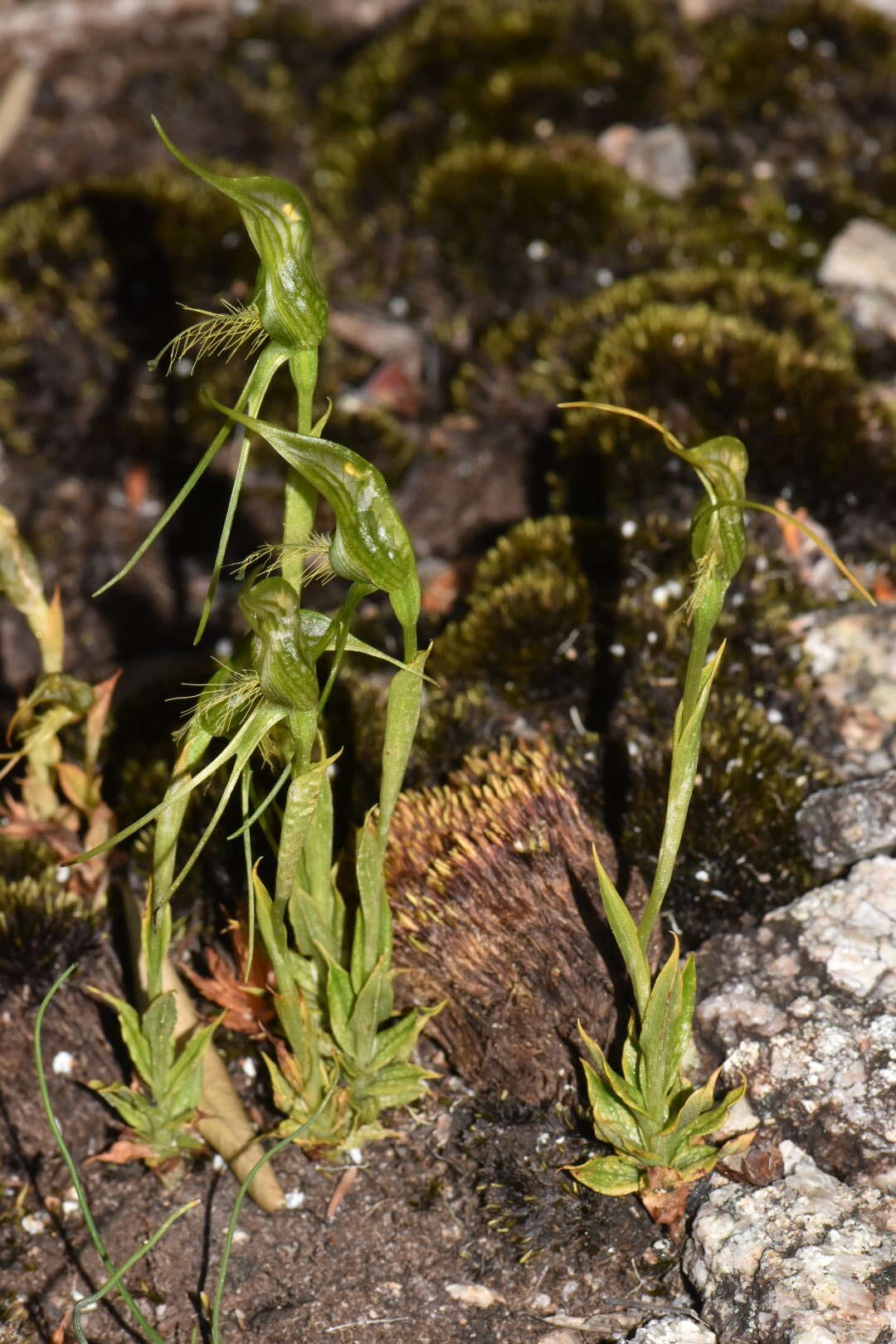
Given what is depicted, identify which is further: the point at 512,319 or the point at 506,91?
the point at 506,91

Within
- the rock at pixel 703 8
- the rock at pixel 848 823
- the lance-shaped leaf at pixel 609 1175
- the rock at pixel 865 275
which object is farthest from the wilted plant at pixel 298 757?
the rock at pixel 703 8

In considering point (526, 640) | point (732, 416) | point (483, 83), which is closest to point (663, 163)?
point (483, 83)

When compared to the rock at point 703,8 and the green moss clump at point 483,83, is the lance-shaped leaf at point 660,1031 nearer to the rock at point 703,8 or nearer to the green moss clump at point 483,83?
the green moss clump at point 483,83

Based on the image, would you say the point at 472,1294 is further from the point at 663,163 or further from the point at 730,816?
the point at 663,163

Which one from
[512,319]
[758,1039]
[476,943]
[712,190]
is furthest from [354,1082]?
[712,190]

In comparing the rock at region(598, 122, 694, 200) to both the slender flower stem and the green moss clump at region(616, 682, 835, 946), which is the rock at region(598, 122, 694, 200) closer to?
the green moss clump at region(616, 682, 835, 946)

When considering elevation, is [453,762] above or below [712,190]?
below

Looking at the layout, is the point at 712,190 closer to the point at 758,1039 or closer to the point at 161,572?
the point at 161,572
